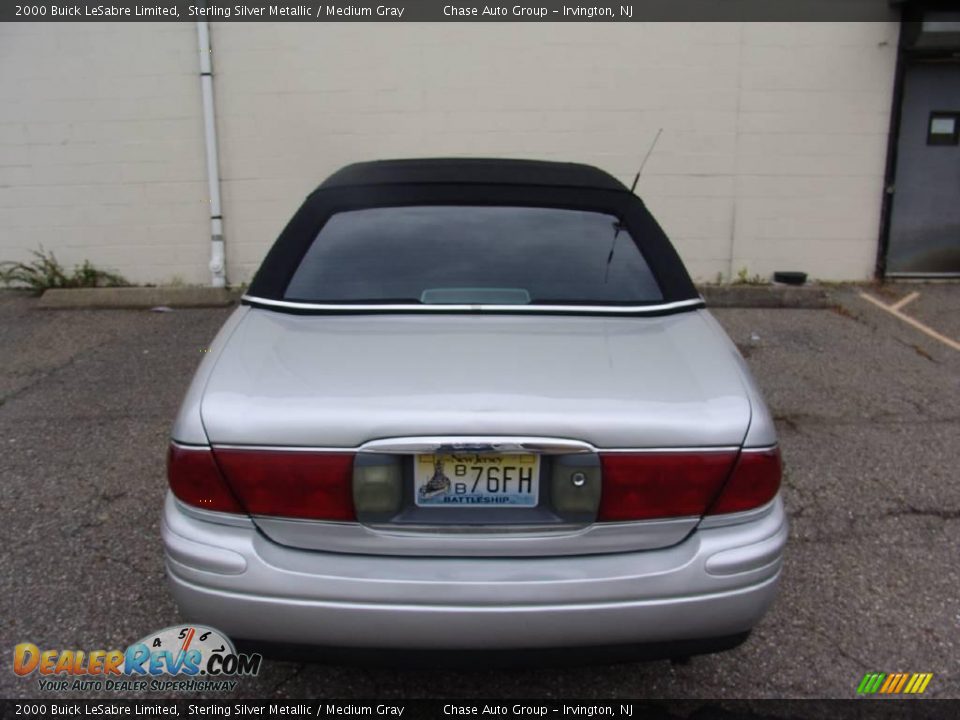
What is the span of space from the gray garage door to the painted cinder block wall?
0.91ft

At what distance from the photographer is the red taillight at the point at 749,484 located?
6.44 ft

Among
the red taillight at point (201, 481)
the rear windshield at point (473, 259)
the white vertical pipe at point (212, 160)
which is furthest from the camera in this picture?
the white vertical pipe at point (212, 160)

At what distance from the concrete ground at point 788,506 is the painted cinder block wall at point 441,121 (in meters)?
1.62

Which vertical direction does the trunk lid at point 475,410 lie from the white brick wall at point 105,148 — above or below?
below

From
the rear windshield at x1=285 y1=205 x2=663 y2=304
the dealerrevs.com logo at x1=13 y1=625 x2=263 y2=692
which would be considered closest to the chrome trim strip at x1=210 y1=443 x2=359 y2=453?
the dealerrevs.com logo at x1=13 y1=625 x2=263 y2=692

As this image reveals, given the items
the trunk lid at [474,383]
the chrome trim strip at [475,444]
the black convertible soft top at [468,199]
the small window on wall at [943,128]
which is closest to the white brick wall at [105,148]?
the black convertible soft top at [468,199]

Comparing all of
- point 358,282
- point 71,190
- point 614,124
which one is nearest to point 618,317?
point 358,282

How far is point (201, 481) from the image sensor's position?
6.43 feet

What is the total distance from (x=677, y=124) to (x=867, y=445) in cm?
416

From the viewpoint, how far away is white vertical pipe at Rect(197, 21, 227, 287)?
7.21 meters

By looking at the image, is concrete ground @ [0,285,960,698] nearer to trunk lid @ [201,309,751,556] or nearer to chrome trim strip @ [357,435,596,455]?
trunk lid @ [201,309,751,556]

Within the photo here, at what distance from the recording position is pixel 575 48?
7.29 metres

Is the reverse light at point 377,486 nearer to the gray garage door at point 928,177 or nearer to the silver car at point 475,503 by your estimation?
the silver car at point 475,503

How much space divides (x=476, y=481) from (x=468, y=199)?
1387 millimetres
